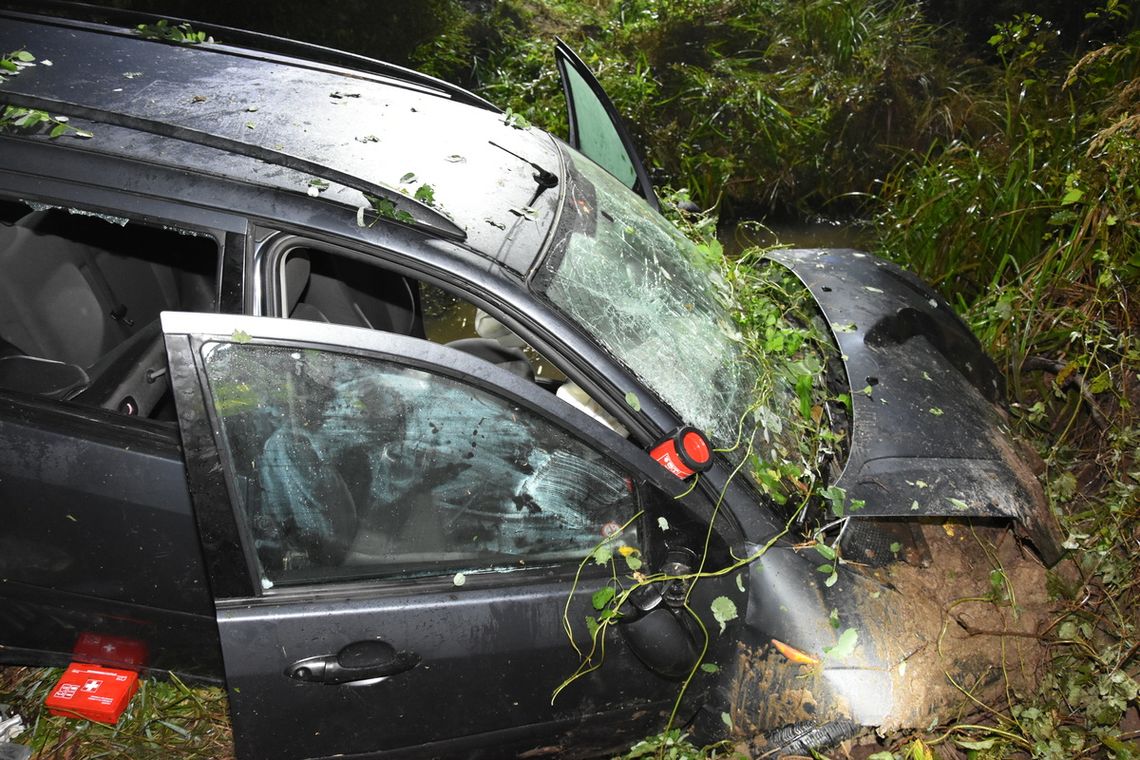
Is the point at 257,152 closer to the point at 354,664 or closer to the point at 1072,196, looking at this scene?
the point at 354,664

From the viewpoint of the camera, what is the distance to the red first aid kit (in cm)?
241

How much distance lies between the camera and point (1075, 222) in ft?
12.5

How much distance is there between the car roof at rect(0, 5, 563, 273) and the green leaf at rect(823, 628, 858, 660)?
1107mm

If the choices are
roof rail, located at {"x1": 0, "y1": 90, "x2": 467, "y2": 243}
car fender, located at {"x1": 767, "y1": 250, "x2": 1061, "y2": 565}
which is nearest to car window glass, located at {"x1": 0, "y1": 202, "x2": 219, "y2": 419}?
roof rail, located at {"x1": 0, "y1": 90, "x2": 467, "y2": 243}

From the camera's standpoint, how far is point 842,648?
Result: 6.47 ft

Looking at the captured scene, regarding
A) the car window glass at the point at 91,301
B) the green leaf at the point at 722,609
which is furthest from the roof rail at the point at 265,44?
the green leaf at the point at 722,609

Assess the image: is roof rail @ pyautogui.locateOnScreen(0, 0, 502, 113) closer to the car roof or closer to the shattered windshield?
the car roof

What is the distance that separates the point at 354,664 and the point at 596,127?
217cm

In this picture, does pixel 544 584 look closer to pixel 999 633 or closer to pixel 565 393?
pixel 565 393

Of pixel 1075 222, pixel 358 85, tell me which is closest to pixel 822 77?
pixel 1075 222

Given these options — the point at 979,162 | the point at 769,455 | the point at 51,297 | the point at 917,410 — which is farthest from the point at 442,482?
the point at 979,162

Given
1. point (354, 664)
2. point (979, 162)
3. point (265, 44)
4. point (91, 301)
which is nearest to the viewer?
point (354, 664)

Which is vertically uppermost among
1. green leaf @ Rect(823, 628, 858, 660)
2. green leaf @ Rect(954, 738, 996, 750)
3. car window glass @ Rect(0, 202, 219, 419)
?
car window glass @ Rect(0, 202, 219, 419)

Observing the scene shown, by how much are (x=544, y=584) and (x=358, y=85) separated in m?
1.59
